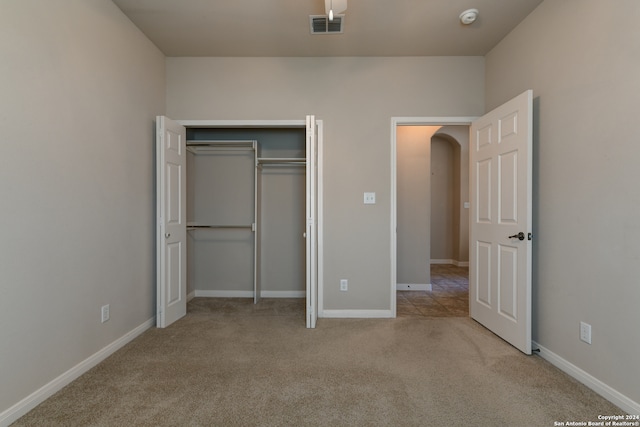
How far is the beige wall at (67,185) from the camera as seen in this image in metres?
1.62

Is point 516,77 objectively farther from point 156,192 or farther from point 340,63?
point 156,192

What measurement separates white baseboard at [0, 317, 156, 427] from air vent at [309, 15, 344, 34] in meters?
3.05

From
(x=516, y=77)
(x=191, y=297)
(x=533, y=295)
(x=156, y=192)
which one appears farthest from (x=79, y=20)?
(x=533, y=295)

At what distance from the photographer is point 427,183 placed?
179 inches

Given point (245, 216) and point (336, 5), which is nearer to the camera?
point (336, 5)

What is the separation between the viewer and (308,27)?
267 cm

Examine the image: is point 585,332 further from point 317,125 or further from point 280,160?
point 280,160

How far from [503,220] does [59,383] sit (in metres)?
3.40

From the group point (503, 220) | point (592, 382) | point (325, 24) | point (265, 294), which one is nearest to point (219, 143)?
point (325, 24)

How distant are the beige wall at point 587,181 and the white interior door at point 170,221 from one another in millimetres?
3210

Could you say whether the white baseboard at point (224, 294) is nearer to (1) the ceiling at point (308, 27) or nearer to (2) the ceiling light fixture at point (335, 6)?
(1) the ceiling at point (308, 27)

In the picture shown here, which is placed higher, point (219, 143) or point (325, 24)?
point (325, 24)

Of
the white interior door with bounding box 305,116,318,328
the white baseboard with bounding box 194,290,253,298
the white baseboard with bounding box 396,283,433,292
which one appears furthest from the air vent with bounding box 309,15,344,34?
the white baseboard with bounding box 396,283,433,292

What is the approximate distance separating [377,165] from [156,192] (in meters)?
2.21
